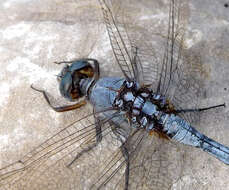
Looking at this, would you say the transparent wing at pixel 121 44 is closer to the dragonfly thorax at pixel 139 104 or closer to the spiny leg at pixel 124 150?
the dragonfly thorax at pixel 139 104

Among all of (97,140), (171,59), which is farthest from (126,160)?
(171,59)

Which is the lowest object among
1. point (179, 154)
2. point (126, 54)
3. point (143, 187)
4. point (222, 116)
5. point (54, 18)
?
point (143, 187)

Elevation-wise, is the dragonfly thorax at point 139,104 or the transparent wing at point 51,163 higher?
the dragonfly thorax at point 139,104

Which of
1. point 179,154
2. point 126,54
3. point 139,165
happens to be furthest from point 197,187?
point 126,54

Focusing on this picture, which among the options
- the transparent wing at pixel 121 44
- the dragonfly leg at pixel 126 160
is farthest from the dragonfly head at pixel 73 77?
the dragonfly leg at pixel 126 160

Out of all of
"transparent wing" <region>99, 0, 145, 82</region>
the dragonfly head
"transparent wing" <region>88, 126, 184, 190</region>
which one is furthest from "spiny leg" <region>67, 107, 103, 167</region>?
"transparent wing" <region>99, 0, 145, 82</region>

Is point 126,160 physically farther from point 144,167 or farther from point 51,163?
point 51,163

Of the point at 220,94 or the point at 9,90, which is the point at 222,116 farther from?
the point at 9,90
